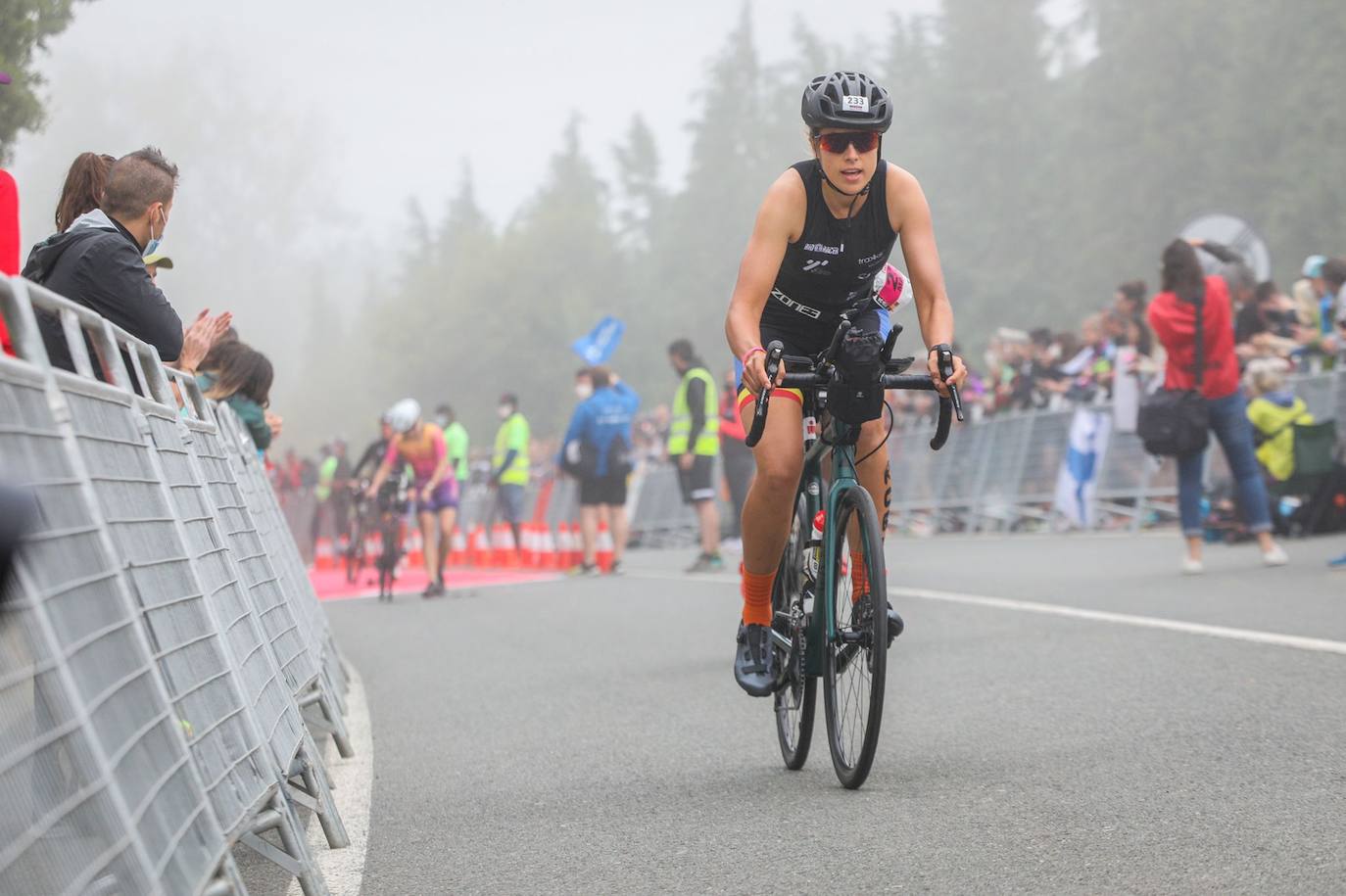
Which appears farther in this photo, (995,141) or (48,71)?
(995,141)

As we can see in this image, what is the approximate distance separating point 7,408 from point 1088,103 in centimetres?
5776

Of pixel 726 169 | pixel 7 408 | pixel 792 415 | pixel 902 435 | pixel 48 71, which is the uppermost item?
pixel 726 169

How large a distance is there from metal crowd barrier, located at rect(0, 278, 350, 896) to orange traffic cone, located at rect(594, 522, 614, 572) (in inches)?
605

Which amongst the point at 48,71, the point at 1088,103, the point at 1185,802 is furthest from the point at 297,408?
the point at 1185,802

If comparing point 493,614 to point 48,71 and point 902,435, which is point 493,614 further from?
point 902,435

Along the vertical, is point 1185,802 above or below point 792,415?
below

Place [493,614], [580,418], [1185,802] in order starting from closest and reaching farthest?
[1185,802] < [493,614] < [580,418]

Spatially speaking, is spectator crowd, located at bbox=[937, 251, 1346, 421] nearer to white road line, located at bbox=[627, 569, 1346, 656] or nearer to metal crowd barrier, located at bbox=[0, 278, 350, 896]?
white road line, located at bbox=[627, 569, 1346, 656]

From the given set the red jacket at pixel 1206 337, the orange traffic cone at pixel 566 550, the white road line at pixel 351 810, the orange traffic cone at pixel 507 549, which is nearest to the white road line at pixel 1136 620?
the red jacket at pixel 1206 337

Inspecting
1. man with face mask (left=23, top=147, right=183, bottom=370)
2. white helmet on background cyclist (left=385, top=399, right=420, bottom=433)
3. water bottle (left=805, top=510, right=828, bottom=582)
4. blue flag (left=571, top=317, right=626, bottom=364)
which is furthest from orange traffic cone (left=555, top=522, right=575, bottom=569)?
man with face mask (left=23, top=147, right=183, bottom=370)

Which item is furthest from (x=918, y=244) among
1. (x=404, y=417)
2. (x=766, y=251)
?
(x=404, y=417)

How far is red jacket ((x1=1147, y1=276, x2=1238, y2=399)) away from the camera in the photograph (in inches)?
466

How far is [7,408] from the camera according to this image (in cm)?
273

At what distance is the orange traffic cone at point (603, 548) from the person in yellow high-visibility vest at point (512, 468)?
3.82 metres
